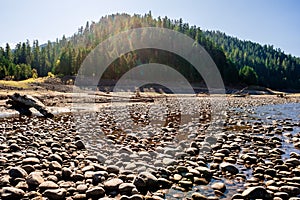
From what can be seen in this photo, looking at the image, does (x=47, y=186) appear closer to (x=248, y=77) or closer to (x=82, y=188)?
(x=82, y=188)

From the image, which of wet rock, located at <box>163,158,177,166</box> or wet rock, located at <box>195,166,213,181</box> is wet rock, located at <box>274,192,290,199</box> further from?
wet rock, located at <box>163,158,177,166</box>

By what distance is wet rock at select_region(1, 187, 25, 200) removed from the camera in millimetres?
4731

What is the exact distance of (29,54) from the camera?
126m

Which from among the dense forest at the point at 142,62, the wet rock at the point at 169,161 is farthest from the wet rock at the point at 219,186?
the dense forest at the point at 142,62

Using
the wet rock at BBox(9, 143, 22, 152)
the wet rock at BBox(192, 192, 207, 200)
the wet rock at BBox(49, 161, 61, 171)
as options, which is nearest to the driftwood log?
the wet rock at BBox(9, 143, 22, 152)

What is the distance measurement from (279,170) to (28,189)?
5.71 metres

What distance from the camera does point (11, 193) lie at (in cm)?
479

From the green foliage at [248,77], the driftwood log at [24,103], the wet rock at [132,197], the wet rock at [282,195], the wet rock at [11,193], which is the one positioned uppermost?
the green foliage at [248,77]

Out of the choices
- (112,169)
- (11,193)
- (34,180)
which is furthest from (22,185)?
(112,169)

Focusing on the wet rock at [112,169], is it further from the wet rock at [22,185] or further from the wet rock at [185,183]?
the wet rock at [22,185]

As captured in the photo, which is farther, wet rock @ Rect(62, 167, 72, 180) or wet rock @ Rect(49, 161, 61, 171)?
wet rock @ Rect(49, 161, 61, 171)

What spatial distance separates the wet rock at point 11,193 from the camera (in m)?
4.73

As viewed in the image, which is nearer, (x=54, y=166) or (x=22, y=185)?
(x=22, y=185)

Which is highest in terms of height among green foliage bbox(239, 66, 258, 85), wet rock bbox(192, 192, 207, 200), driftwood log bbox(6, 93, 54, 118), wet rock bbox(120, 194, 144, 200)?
green foliage bbox(239, 66, 258, 85)
